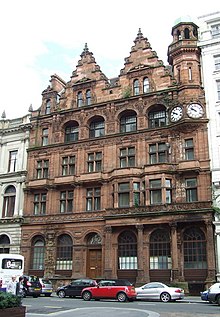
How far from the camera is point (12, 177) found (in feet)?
144

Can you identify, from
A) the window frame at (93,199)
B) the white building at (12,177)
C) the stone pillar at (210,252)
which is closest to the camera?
the stone pillar at (210,252)

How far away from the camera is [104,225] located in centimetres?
3650

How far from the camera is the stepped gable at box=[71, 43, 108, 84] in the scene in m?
43.2

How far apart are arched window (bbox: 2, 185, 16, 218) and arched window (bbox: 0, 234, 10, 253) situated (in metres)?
2.35

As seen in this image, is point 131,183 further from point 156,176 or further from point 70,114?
point 70,114

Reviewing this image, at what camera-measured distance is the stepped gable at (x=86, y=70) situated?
142 feet

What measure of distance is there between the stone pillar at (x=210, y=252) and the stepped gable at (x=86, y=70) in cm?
2036

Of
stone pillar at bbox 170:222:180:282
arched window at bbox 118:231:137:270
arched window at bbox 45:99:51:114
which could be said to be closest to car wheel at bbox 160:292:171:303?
stone pillar at bbox 170:222:180:282

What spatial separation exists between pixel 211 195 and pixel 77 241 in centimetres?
1373

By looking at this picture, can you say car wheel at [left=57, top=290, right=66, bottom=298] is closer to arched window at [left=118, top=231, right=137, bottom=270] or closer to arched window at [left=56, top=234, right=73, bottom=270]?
arched window at [left=118, top=231, right=137, bottom=270]

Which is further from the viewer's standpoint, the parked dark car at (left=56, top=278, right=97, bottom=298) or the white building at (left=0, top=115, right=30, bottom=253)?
the white building at (left=0, top=115, right=30, bottom=253)

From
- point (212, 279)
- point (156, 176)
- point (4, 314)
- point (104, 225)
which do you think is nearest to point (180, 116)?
point (156, 176)

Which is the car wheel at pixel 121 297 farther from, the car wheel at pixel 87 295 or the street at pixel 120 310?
the street at pixel 120 310

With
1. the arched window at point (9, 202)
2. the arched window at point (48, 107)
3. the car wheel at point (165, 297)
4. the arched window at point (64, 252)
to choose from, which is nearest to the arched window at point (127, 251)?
the arched window at point (64, 252)
